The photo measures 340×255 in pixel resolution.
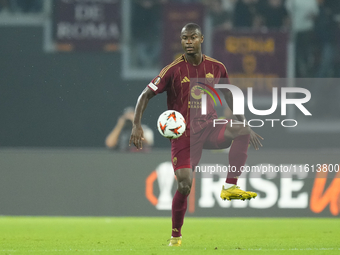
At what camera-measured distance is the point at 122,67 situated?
13.6 m

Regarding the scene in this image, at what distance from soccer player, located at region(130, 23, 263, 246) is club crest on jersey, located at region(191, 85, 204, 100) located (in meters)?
0.02

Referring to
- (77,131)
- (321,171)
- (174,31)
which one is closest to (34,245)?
(321,171)

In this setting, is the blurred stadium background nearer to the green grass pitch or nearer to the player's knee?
the green grass pitch

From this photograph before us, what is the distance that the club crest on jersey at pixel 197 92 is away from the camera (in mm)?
5406

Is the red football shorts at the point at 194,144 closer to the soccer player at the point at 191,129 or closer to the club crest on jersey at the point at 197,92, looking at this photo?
the soccer player at the point at 191,129

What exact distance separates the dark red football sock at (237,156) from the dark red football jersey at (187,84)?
298mm

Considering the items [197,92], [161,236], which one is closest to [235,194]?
[197,92]

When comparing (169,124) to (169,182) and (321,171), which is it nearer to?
(169,182)

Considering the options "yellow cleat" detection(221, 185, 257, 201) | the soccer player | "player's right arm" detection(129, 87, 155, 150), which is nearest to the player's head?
the soccer player

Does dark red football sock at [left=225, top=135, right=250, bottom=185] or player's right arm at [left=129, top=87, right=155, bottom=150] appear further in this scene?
dark red football sock at [left=225, top=135, right=250, bottom=185]

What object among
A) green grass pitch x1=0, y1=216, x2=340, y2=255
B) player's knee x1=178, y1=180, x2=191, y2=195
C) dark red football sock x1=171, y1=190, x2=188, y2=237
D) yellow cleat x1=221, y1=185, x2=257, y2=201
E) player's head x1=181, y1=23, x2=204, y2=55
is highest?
player's head x1=181, y1=23, x2=204, y2=55

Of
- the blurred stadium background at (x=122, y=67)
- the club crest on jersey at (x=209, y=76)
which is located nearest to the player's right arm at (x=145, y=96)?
the club crest on jersey at (x=209, y=76)

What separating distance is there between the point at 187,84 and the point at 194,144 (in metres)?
0.48

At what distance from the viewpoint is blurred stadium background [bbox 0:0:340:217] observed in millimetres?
9125
